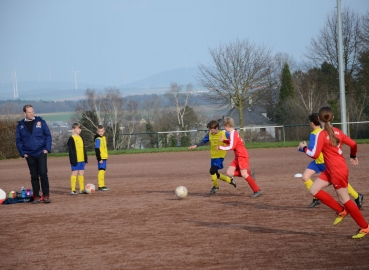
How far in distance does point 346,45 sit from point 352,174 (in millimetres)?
36119

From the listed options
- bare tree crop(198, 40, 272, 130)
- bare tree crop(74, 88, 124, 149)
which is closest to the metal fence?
bare tree crop(198, 40, 272, 130)

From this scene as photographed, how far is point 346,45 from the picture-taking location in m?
49.1

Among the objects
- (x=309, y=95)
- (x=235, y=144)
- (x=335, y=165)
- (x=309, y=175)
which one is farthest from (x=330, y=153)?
(x=309, y=95)

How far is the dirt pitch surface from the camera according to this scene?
6.70 m

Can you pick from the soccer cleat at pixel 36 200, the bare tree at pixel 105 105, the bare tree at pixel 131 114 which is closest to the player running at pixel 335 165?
the soccer cleat at pixel 36 200

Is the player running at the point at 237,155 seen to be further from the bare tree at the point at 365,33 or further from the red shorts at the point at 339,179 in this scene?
the bare tree at the point at 365,33

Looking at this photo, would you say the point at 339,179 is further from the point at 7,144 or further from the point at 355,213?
the point at 7,144

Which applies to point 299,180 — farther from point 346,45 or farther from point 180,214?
point 346,45

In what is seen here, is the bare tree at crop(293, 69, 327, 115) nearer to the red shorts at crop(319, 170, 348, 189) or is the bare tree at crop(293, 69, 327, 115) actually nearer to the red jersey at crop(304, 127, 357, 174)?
the red jersey at crop(304, 127, 357, 174)

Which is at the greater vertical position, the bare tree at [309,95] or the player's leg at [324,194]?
the bare tree at [309,95]

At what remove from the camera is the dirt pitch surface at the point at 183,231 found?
6.70m

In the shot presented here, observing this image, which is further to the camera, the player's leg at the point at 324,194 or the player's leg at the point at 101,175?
the player's leg at the point at 101,175

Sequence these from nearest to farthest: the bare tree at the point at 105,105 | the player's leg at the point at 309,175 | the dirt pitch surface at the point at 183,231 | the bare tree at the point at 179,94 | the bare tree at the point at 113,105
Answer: the dirt pitch surface at the point at 183,231
the player's leg at the point at 309,175
the bare tree at the point at 105,105
the bare tree at the point at 113,105
the bare tree at the point at 179,94

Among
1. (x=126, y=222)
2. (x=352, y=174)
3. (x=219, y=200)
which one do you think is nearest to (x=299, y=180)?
(x=352, y=174)
